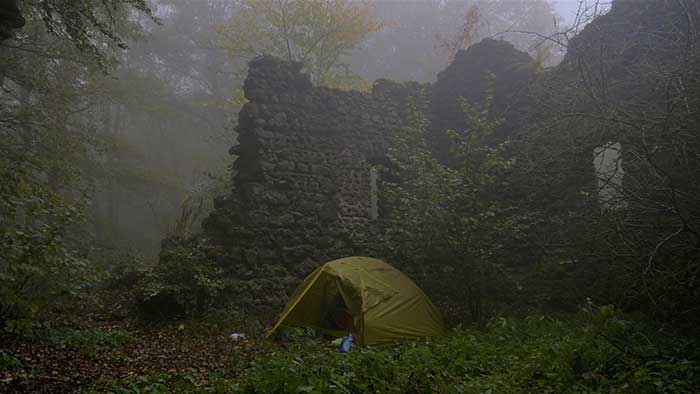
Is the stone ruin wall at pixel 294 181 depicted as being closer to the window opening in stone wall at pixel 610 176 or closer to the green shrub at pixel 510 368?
the green shrub at pixel 510 368

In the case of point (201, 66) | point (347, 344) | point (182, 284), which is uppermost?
point (201, 66)

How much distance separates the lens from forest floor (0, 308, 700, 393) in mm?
3416

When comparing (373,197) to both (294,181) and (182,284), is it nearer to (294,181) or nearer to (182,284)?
(294,181)

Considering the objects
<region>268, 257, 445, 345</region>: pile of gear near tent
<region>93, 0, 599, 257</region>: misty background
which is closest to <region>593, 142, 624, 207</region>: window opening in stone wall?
<region>268, 257, 445, 345</region>: pile of gear near tent

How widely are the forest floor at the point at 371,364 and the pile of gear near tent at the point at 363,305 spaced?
83 cm

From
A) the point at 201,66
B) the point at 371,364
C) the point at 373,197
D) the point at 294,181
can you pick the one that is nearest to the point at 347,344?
the point at 371,364

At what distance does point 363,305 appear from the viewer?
612 cm

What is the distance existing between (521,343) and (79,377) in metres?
4.15

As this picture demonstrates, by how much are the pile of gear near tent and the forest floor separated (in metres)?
0.83

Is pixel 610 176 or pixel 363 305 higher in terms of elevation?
pixel 610 176

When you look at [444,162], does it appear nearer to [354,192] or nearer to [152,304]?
[354,192]

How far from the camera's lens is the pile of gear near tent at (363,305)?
6.17 meters

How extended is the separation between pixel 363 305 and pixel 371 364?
7.52 ft

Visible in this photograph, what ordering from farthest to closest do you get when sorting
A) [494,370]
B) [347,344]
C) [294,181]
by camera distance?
[294,181]
[347,344]
[494,370]
